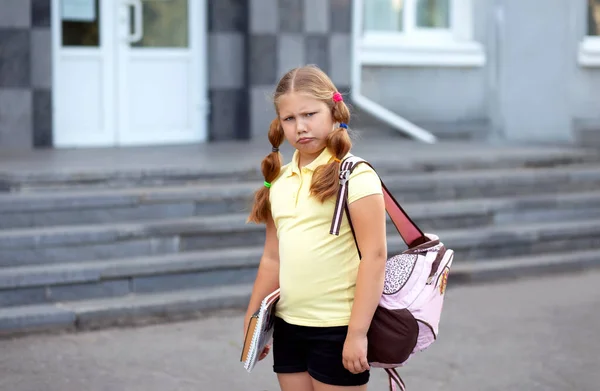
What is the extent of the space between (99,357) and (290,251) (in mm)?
2333

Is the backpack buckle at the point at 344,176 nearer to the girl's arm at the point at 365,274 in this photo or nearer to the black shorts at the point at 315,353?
the girl's arm at the point at 365,274

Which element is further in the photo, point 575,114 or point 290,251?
point 575,114

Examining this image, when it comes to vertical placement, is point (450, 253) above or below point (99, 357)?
above

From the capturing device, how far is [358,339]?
9.16ft

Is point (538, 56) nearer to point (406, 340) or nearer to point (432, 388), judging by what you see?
point (432, 388)

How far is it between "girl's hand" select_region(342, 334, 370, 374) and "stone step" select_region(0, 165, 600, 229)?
11.2 feet

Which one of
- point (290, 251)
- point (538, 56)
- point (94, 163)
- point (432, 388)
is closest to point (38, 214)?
point (94, 163)

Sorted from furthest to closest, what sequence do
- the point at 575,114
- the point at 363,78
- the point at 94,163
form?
the point at 575,114, the point at 363,78, the point at 94,163

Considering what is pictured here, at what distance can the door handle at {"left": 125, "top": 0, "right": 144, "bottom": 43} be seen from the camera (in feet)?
31.3

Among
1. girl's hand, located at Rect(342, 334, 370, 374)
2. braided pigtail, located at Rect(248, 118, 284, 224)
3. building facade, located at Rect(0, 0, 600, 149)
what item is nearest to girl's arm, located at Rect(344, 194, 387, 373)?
girl's hand, located at Rect(342, 334, 370, 374)

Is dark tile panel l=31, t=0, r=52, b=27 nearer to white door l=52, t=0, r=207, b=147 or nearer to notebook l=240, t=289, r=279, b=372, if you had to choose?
white door l=52, t=0, r=207, b=147

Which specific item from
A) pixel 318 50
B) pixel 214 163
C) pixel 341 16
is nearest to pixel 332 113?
pixel 214 163

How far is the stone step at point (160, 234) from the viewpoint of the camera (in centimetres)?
576

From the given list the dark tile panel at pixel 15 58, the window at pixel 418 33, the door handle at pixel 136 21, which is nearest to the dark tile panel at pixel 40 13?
the dark tile panel at pixel 15 58
